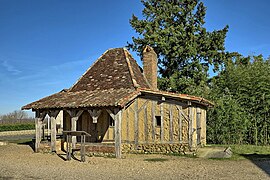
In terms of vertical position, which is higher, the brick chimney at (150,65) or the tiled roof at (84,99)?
the brick chimney at (150,65)

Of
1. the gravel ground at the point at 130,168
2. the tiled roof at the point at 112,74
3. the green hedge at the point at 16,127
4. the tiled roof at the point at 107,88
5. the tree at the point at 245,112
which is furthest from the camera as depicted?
the green hedge at the point at 16,127

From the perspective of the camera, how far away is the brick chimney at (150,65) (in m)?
18.2

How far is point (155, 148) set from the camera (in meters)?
14.2

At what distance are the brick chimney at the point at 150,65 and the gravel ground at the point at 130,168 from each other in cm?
634

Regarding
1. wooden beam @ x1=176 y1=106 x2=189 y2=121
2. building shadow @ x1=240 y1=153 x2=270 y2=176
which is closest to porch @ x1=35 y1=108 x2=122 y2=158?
wooden beam @ x1=176 y1=106 x2=189 y2=121

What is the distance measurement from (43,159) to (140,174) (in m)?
5.29

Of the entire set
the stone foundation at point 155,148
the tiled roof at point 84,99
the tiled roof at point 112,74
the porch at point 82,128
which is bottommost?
the stone foundation at point 155,148

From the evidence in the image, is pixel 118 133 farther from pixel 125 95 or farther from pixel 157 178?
pixel 157 178

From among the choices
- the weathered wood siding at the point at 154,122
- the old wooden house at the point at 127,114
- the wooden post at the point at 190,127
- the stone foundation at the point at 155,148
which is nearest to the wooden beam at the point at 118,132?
the old wooden house at the point at 127,114

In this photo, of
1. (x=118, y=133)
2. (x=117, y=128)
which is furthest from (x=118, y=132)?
(x=117, y=128)

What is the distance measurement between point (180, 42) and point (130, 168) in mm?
13897

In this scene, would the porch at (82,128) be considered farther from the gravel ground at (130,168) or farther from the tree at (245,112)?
the tree at (245,112)

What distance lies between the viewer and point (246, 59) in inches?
959

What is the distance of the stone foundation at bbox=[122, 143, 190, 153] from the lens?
13727 mm
